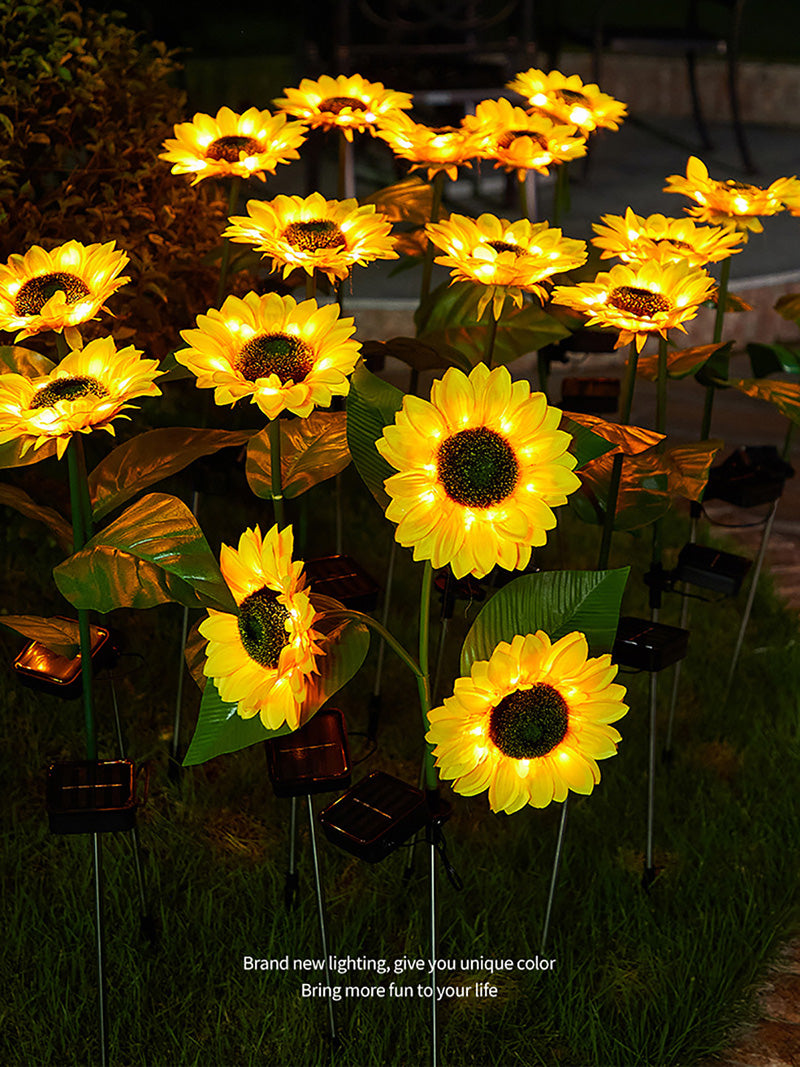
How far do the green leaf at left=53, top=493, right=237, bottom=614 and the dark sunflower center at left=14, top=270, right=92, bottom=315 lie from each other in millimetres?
219

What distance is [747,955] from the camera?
4.62 feet

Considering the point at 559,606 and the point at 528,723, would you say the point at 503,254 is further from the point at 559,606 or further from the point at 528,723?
the point at 528,723

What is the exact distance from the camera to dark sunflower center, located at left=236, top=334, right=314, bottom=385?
953mm

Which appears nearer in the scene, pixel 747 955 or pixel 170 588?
pixel 170 588

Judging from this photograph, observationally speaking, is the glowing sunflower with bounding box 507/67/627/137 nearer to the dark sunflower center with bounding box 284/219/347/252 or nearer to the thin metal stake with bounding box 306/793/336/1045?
the dark sunflower center with bounding box 284/219/347/252

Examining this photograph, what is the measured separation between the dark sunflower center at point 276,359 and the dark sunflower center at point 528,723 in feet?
1.01

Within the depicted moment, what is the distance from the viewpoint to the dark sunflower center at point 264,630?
0.89 m

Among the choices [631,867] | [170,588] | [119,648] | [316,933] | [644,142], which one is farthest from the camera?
[644,142]

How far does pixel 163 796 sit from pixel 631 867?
0.65 m

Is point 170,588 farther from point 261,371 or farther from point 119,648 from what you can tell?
point 119,648

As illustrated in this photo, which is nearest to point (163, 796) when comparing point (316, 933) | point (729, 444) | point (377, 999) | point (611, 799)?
point (316, 933)

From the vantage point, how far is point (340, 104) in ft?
4.84

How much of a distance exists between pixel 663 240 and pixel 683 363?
0.14 m

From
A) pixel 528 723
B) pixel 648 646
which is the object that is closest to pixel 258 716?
pixel 528 723
